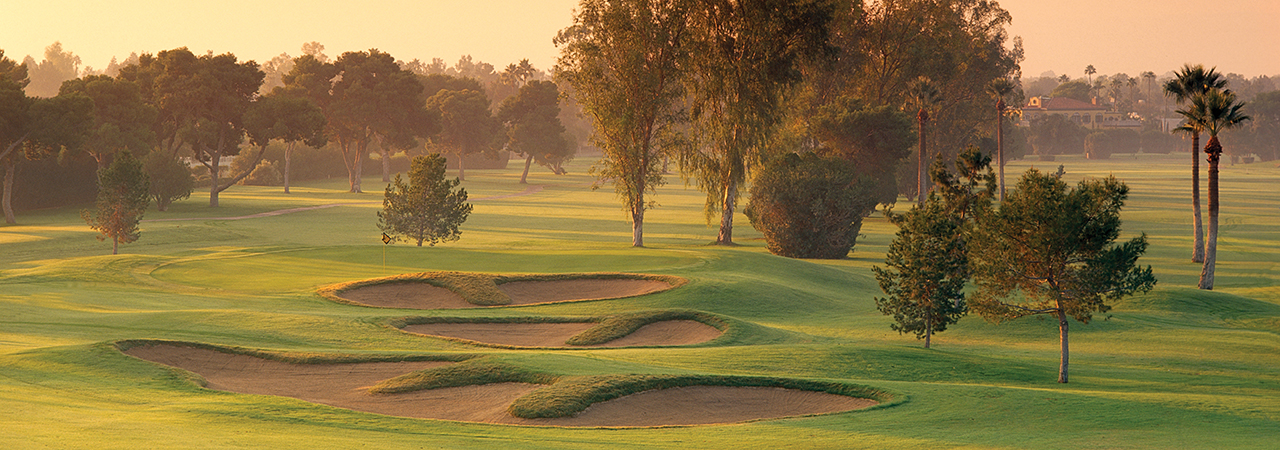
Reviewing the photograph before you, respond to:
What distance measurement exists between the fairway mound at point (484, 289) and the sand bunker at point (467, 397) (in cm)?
1145

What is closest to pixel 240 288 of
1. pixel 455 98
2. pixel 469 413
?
pixel 469 413

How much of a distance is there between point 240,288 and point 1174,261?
1849 inches

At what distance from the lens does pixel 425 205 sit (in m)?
49.6

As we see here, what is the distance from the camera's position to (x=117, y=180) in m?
47.5

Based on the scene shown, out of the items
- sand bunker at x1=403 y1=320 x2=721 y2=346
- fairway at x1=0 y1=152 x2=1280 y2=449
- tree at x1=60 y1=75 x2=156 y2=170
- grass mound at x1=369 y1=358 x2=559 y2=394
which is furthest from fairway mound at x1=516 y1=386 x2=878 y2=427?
tree at x1=60 y1=75 x2=156 y2=170

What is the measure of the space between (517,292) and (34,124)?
47.1 meters

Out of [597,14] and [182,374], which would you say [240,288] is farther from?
[597,14]

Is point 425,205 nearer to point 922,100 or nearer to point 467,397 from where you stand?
point 467,397

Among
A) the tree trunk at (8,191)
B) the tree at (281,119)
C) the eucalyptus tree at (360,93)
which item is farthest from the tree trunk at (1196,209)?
the eucalyptus tree at (360,93)

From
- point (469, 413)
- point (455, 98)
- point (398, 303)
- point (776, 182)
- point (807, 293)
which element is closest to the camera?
point (469, 413)

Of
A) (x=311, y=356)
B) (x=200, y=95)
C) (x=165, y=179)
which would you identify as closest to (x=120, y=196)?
(x=165, y=179)

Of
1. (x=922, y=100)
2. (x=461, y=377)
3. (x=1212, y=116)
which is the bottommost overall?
(x=461, y=377)

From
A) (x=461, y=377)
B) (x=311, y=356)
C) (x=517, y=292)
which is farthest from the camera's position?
(x=517, y=292)

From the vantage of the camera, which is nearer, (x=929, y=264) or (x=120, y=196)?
(x=929, y=264)
